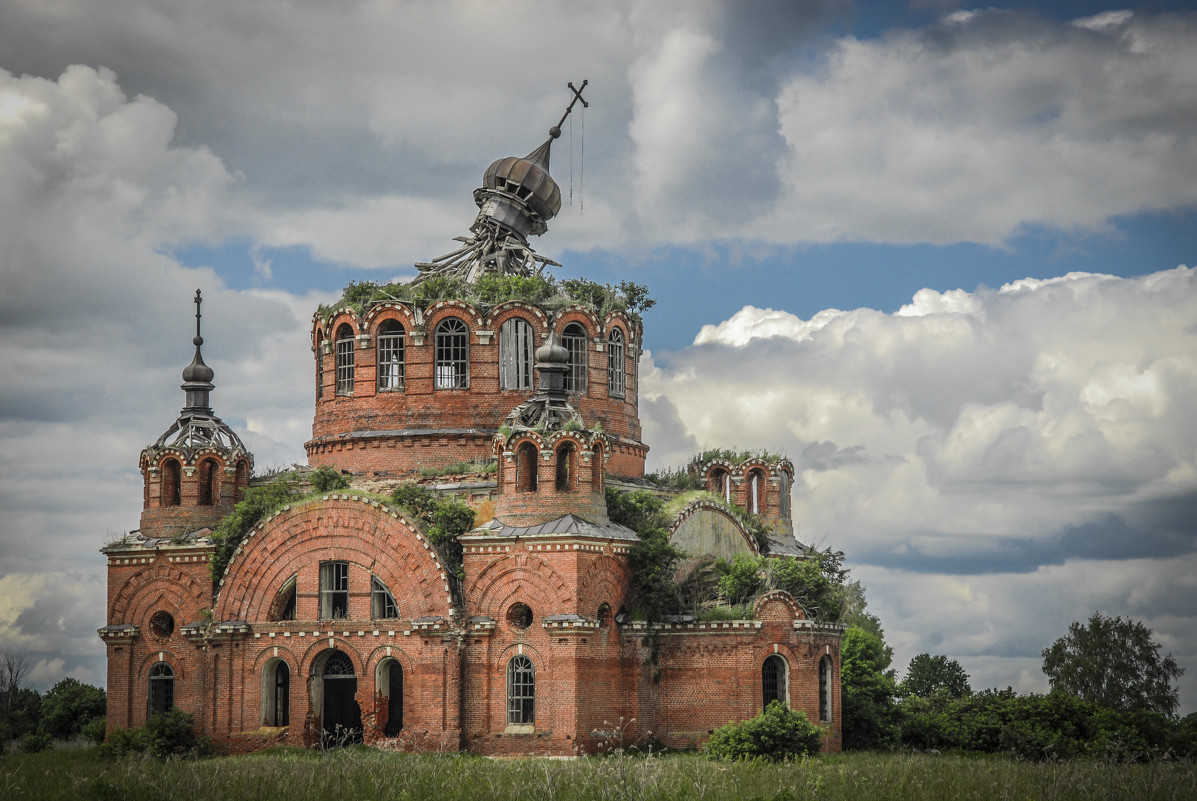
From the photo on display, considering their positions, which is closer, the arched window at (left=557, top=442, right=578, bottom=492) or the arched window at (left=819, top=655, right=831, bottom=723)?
the arched window at (left=557, top=442, right=578, bottom=492)

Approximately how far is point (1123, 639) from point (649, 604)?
2723cm

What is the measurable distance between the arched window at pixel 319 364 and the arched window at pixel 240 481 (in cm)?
342

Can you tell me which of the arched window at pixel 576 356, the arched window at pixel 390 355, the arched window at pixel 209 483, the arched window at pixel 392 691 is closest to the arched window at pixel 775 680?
the arched window at pixel 392 691

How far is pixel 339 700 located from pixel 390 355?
33.4ft

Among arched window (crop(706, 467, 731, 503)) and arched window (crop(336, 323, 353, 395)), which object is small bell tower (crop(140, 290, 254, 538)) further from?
arched window (crop(706, 467, 731, 503))

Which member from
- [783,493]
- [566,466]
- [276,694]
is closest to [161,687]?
[276,694]

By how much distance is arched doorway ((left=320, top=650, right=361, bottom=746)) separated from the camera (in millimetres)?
40000

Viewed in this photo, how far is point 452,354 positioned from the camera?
44.6 metres

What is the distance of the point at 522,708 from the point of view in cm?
3825

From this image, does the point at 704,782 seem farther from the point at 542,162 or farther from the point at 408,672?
the point at 542,162

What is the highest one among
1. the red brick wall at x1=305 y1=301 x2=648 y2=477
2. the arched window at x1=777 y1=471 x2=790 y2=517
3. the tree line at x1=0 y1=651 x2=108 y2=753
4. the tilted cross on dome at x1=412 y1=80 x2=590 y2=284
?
the tilted cross on dome at x1=412 y1=80 x2=590 y2=284

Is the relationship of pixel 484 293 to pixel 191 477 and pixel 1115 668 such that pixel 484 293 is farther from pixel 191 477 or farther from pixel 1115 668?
pixel 1115 668

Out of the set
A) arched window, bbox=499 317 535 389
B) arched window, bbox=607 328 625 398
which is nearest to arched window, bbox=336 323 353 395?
arched window, bbox=499 317 535 389

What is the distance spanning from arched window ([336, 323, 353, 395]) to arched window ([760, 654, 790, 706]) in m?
15.1
